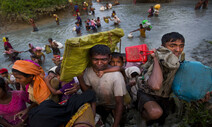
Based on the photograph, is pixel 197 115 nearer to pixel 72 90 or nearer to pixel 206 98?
pixel 206 98

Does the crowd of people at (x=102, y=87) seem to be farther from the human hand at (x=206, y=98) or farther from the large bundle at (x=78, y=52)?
the large bundle at (x=78, y=52)

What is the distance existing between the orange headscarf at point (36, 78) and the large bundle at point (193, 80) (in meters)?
2.04

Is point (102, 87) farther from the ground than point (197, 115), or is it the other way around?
point (102, 87)

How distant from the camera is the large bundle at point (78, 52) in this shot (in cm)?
168

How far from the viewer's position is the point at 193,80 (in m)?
1.85

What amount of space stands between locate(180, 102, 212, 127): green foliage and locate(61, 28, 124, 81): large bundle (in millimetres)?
1633

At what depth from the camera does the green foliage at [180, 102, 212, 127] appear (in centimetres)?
198

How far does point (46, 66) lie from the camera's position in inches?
231

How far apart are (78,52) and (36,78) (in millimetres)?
898

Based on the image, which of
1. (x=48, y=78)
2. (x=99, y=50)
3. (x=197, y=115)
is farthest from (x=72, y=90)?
(x=197, y=115)

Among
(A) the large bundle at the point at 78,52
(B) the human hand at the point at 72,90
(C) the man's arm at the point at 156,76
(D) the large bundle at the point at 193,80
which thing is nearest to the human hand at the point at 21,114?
(B) the human hand at the point at 72,90

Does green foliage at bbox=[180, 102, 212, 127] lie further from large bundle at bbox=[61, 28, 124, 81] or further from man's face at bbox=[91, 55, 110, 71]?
large bundle at bbox=[61, 28, 124, 81]

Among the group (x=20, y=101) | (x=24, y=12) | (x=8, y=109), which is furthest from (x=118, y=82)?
(x=24, y=12)

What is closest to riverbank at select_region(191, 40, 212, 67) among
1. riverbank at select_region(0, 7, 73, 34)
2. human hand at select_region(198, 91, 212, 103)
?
human hand at select_region(198, 91, 212, 103)
